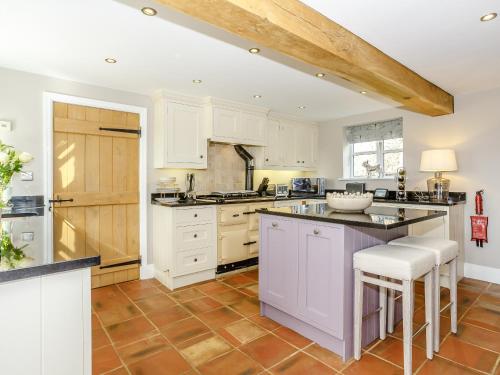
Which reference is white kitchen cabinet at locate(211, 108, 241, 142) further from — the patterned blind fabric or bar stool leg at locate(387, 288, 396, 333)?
bar stool leg at locate(387, 288, 396, 333)

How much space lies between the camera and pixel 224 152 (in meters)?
4.36

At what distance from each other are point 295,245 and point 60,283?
5.28 feet

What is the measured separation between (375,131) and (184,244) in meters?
3.41

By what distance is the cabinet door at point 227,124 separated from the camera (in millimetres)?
3817

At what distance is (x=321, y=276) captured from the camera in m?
2.07

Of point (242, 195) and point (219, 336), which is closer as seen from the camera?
point (219, 336)

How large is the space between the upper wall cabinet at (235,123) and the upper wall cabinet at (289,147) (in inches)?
10.3

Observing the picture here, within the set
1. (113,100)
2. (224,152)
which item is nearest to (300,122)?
(224,152)

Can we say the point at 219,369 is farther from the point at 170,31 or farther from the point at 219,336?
the point at 170,31

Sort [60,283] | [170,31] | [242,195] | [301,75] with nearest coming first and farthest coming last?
[60,283]
[170,31]
[301,75]
[242,195]

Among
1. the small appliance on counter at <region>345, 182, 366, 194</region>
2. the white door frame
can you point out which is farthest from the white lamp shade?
the white door frame

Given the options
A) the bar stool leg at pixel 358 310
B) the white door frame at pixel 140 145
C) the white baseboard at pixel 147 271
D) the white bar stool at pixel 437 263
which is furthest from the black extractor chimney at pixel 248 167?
the bar stool leg at pixel 358 310

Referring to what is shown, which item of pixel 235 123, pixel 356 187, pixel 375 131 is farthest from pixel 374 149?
pixel 235 123

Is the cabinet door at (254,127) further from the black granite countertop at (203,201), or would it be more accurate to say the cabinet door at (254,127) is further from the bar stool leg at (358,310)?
the bar stool leg at (358,310)
